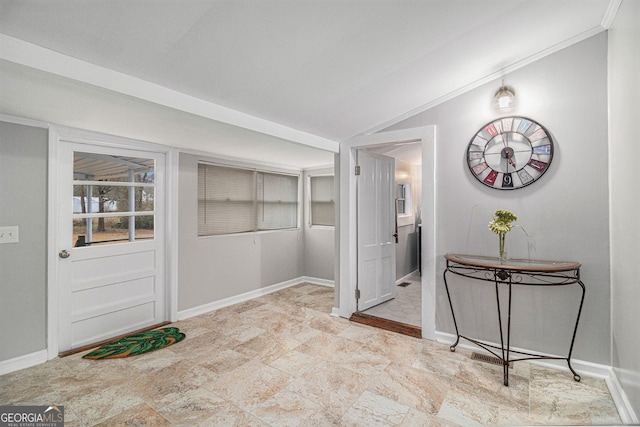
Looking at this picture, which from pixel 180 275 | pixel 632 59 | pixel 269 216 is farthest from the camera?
pixel 269 216

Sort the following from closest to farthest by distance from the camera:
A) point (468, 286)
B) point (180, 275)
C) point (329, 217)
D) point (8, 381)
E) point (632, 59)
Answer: point (632, 59) < point (8, 381) < point (468, 286) < point (180, 275) < point (329, 217)

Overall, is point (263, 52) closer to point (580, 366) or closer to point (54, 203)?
point (54, 203)

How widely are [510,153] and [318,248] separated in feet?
10.9

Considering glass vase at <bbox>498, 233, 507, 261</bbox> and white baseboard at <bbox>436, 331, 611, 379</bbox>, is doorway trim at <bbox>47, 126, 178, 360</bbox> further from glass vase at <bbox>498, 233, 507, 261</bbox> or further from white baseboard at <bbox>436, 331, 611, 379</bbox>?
white baseboard at <bbox>436, 331, 611, 379</bbox>

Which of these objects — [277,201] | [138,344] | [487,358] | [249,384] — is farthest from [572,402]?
[277,201]

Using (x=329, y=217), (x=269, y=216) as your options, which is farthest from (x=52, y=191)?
(x=329, y=217)

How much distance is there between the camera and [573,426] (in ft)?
6.04

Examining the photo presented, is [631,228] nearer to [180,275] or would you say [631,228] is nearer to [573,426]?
[573,426]

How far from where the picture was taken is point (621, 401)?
1945 mm

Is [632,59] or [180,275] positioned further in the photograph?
[180,275]

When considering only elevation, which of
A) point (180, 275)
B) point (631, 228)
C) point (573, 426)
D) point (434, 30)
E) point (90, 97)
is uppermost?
point (434, 30)

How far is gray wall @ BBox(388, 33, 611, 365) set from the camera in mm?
2338

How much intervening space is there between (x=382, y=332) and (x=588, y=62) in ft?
9.50

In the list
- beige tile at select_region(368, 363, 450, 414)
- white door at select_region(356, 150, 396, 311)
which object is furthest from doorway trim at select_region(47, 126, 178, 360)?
beige tile at select_region(368, 363, 450, 414)
